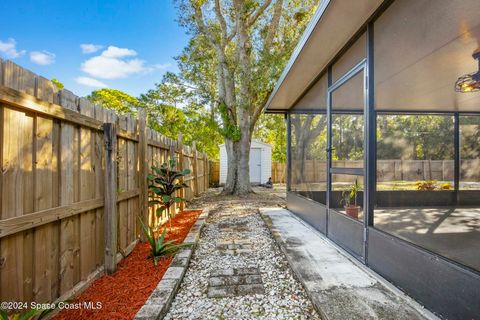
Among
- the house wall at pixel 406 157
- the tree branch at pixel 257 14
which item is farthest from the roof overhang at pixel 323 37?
the tree branch at pixel 257 14

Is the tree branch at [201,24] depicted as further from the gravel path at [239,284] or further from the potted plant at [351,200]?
the potted plant at [351,200]

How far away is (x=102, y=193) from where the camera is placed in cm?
231

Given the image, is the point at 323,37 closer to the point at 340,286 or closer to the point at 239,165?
the point at 340,286

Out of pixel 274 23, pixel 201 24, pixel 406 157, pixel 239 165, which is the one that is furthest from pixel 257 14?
pixel 406 157

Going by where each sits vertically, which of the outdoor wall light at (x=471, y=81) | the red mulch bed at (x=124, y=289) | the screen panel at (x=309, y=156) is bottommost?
the red mulch bed at (x=124, y=289)

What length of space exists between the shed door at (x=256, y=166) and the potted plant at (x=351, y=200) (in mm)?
9921

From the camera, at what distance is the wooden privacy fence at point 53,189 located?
133 centimetres

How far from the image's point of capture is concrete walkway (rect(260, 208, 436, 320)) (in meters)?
1.67

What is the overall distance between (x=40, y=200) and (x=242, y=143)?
23.5ft

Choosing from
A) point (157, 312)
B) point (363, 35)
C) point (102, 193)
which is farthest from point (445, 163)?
point (102, 193)

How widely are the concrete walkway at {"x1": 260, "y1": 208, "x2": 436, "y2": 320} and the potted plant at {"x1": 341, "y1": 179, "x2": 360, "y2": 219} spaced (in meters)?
0.48

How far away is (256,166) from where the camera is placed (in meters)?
13.2

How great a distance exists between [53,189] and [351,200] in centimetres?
295

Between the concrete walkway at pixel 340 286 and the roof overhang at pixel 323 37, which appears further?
the roof overhang at pixel 323 37
